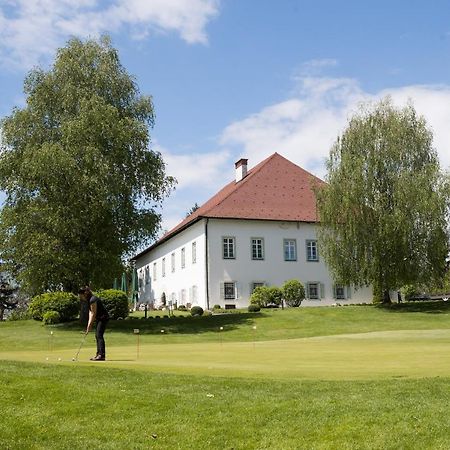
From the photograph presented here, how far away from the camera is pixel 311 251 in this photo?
48406 millimetres

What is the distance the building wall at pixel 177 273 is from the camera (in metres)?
47.1

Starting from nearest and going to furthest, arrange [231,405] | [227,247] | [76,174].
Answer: [231,405]
[76,174]
[227,247]

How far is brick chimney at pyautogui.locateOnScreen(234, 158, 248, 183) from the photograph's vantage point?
52000 mm

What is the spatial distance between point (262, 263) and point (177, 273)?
9.59 meters

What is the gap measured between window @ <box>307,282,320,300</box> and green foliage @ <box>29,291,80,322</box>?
19.5m

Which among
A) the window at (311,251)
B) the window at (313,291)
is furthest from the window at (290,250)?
the window at (313,291)

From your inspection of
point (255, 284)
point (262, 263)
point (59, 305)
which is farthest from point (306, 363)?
point (262, 263)

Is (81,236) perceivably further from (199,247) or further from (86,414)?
(86,414)

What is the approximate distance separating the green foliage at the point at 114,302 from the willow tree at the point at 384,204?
45.8ft

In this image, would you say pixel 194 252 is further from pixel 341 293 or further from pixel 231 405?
pixel 231 405

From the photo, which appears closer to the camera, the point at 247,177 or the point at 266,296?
the point at 266,296

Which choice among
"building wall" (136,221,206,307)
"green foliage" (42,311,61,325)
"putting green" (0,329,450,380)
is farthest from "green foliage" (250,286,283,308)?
"putting green" (0,329,450,380)

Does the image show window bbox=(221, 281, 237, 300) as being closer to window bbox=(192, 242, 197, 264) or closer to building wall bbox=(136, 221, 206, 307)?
building wall bbox=(136, 221, 206, 307)

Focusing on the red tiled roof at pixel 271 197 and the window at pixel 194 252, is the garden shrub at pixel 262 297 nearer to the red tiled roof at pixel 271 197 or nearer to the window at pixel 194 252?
the red tiled roof at pixel 271 197
